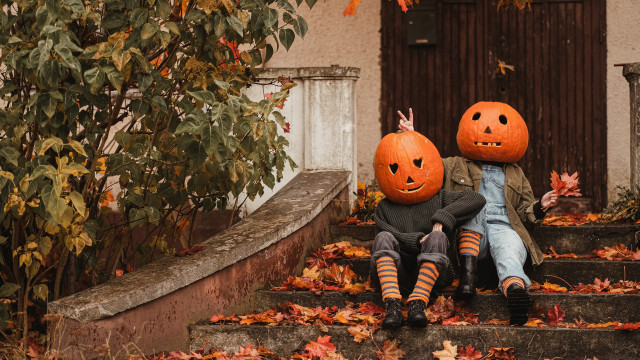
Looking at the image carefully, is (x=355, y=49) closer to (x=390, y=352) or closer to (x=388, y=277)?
(x=388, y=277)

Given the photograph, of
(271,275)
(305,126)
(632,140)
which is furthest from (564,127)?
(271,275)

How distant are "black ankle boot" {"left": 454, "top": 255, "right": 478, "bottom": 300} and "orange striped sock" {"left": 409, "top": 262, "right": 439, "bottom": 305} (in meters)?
0.23

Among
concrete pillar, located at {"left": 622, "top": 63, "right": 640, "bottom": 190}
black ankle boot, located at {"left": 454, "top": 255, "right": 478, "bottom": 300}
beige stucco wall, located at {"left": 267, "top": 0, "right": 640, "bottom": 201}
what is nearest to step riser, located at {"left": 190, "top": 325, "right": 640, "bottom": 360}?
black ankle boot, located at {"left": 454, "top": 255, "right": 478, "bottom": 300}

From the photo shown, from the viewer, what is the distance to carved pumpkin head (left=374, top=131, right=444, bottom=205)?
14.0 feet

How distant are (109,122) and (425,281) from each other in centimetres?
191

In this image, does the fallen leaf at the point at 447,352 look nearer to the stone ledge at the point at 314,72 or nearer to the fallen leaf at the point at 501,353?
the fallen leaf at the point at 501,353

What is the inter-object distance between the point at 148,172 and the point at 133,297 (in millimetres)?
823

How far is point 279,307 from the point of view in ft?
14.1

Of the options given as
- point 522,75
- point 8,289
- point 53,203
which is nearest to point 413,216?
point 53,203

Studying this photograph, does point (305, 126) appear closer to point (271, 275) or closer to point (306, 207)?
point (306, 207)

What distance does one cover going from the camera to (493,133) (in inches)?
176

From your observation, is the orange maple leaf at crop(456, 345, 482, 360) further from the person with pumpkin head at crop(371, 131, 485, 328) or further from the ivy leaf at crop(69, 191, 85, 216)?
the ivy leaf at crop(69, 191, 85, 216)

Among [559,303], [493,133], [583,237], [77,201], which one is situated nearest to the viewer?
[77,201]

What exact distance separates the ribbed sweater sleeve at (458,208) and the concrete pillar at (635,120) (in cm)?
Result: 170
